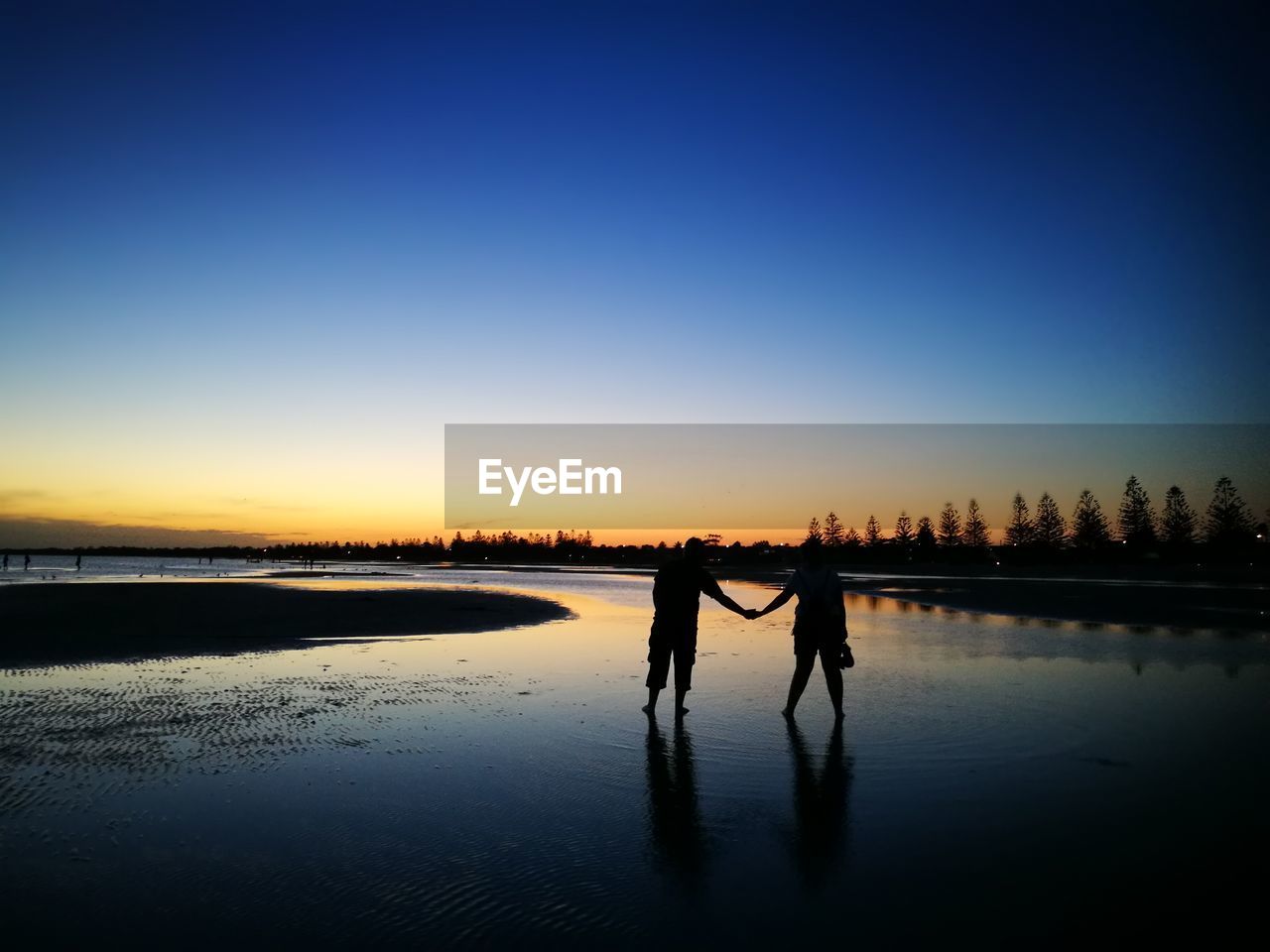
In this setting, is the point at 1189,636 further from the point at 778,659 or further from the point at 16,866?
the point at 16,866

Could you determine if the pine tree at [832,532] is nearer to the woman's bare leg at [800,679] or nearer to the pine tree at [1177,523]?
the pine tree at [1177,523]

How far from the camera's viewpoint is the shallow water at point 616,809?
4.36 metres

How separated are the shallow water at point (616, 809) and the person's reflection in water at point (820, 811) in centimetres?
4

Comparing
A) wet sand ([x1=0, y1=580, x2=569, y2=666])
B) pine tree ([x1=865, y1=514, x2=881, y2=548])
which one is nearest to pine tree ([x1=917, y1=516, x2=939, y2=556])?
pine tree ([x1=865, y1=514, x2=881, y2=548])

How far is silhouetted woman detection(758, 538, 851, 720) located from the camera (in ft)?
31.3

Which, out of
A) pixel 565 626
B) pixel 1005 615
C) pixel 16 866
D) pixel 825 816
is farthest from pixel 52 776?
pixel 1005 615

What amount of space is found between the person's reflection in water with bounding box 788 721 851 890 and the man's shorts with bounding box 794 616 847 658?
54.7 inches

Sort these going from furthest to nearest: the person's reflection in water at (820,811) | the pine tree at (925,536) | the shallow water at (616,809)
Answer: the pine tree at (925,536)
the person's reflection in water at (820,811)
the shallow water at (616,809)

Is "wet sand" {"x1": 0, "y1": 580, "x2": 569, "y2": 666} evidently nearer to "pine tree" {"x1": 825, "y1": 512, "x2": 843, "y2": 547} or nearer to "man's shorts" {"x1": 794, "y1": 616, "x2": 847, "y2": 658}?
"man's shorts" {"x1": 794, "y1": 616, "x2": 847, "y2": 658}

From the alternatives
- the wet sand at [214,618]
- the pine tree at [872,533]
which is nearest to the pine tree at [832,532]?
the pine tree at [872,533]

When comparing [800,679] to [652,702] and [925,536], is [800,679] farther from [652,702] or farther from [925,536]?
[925,536]

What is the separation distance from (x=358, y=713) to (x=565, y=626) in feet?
40.9

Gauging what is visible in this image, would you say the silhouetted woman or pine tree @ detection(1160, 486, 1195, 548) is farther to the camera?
pine tree @ detection(1160, 486, 1195, 548)

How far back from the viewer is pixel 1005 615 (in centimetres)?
2623
